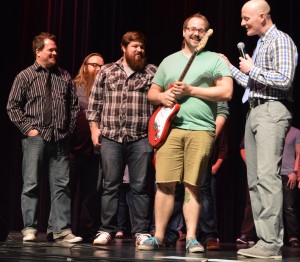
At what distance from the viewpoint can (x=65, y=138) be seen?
4.88m

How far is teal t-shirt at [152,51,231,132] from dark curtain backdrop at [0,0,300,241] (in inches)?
91.5

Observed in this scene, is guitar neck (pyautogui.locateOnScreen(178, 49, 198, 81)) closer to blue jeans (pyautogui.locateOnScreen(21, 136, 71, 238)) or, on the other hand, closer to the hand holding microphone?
the hand holding microphone

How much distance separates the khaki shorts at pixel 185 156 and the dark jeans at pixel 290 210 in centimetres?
201

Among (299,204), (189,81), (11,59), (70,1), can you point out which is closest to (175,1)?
(70,1)

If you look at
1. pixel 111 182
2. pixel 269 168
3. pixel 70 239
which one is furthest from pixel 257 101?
pixel 70 239

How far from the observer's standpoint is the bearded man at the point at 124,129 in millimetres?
4523

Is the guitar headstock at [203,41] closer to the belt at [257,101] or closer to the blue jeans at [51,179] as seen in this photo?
the belt at [257,101]

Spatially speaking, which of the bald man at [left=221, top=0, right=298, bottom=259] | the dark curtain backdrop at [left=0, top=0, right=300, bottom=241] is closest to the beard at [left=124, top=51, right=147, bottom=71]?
the bald man at [left=221, top=0, right=298, bottom=259]

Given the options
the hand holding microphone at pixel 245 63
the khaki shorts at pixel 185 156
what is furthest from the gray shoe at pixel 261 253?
the hand holding microphone at pixel 245 63

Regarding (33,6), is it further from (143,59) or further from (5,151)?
(143,59)

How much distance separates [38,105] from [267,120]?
1899mm

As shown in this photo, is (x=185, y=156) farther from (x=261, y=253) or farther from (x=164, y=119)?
(x=261, y=253)

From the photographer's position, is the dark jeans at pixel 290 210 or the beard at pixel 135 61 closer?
the beard at pixel 135 61

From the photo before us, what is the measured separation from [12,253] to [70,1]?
4196mm
